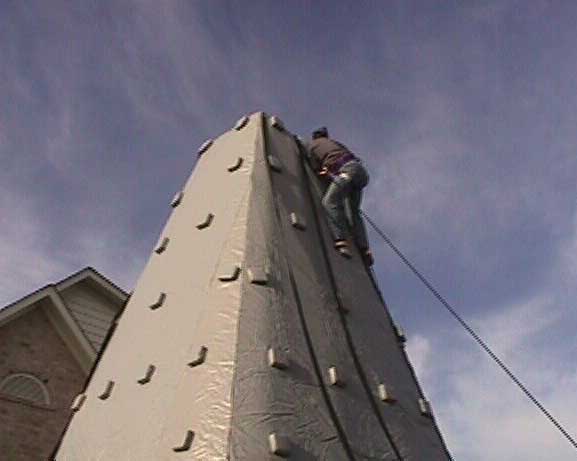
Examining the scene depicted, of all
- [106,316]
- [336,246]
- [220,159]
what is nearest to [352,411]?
[336,246]

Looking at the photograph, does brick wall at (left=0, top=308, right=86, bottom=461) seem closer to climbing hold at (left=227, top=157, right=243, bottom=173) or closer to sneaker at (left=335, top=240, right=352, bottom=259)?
climbing hold at (left=227, top=157, right=243, bottom=173)

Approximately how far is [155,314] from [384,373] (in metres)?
1.43

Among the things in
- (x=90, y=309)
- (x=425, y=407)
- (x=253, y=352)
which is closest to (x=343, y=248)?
(x=425, y=407)

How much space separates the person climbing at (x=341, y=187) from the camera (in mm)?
4570

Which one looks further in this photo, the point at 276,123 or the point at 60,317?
the point at 60,317

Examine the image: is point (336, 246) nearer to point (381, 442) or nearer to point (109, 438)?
point (381, 442)

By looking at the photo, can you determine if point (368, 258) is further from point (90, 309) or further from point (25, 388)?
point (90, 309)

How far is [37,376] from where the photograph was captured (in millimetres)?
9352

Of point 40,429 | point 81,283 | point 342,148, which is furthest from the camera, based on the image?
point 81,283

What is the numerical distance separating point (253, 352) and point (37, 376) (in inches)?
294

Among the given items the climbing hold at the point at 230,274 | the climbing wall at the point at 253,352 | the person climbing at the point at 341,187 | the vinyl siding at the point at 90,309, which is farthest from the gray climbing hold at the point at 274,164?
the vinyl siding at the point at 90,309

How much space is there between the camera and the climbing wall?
281cm

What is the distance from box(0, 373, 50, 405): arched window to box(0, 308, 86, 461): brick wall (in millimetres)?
78

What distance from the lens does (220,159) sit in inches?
193
